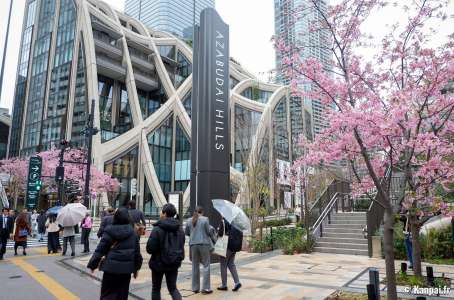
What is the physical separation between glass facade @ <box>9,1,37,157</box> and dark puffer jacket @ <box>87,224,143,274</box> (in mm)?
57655

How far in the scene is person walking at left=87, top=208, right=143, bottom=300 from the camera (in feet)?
15.0

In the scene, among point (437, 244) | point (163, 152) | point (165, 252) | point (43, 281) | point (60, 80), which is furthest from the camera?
point (163, 152)

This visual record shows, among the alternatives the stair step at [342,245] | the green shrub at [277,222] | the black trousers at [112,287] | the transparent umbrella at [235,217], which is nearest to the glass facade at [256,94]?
the green shrub at [277,222]

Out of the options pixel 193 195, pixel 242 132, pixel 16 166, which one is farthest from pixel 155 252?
pixel 16 166

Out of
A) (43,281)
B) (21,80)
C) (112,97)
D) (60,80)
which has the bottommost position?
(43,281)

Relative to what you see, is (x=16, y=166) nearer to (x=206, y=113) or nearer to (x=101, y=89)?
(x=101, y=89)

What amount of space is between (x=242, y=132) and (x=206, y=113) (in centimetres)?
1239

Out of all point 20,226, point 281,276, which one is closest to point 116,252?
point 281,276

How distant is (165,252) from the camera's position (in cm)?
512

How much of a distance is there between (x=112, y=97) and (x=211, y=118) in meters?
41.8

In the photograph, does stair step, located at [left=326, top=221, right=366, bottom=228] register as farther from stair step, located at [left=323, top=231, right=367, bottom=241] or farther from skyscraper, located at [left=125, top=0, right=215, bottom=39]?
skyscraper, located at [left=125, top=0, right=215, bottom=39]

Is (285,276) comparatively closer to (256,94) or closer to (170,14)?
(256,94)

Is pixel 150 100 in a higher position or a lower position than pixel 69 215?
higher

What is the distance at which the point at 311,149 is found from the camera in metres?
7.40
